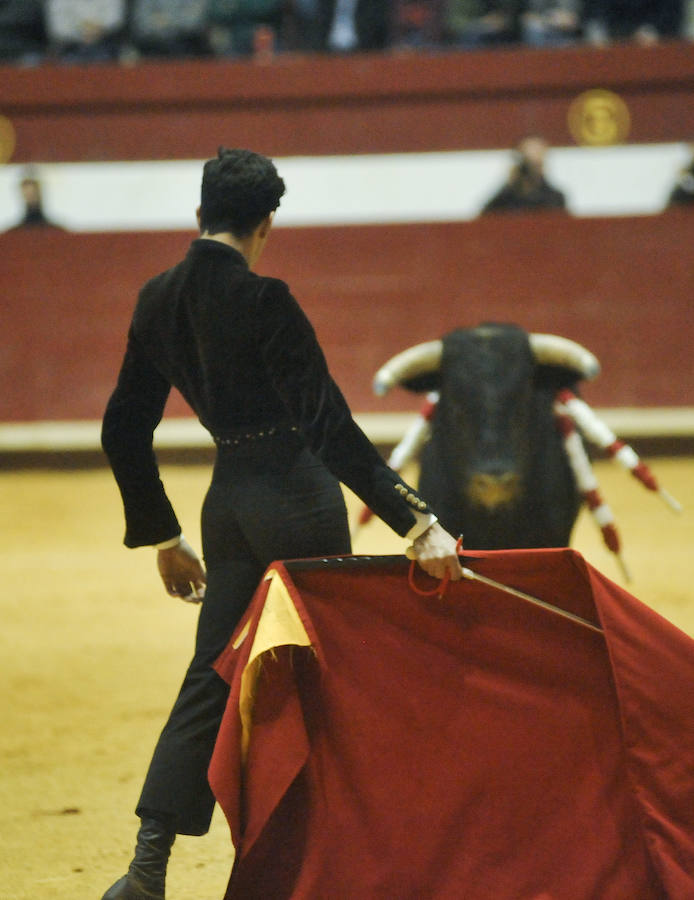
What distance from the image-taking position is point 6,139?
25.5 feet

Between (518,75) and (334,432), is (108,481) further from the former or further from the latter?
(334,432)

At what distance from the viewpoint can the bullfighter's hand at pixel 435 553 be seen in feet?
6.22

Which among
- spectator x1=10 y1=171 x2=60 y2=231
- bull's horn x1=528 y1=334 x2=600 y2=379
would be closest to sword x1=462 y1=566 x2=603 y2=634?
bull's horn x1=528 y1=334 x2=600 y2=379

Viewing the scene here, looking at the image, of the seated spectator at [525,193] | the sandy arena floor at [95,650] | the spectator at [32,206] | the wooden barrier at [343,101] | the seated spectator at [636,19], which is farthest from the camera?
the seated spectator at [636,19]

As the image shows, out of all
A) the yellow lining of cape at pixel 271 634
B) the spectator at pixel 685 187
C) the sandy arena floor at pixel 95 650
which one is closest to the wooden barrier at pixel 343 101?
the spectator at pixel 685 187

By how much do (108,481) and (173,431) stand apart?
2.12ft

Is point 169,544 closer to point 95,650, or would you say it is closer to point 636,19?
point 95,650

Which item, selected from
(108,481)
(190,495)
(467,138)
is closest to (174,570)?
(190,495)

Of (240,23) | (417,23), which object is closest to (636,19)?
(417,23)

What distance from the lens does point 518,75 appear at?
24.8 ft

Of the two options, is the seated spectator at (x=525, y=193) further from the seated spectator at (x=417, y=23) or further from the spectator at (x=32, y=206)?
the spectator at (x=32, y=206)

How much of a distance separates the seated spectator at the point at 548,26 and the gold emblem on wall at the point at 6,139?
125 inches

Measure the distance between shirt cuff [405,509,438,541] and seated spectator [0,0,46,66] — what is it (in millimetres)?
7011

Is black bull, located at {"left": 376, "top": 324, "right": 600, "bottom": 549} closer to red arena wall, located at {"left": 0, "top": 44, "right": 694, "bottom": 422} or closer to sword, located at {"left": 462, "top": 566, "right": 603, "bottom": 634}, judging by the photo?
sword, located at {"left": 462, "top": 566, "right": 603, "bottom": 634}
